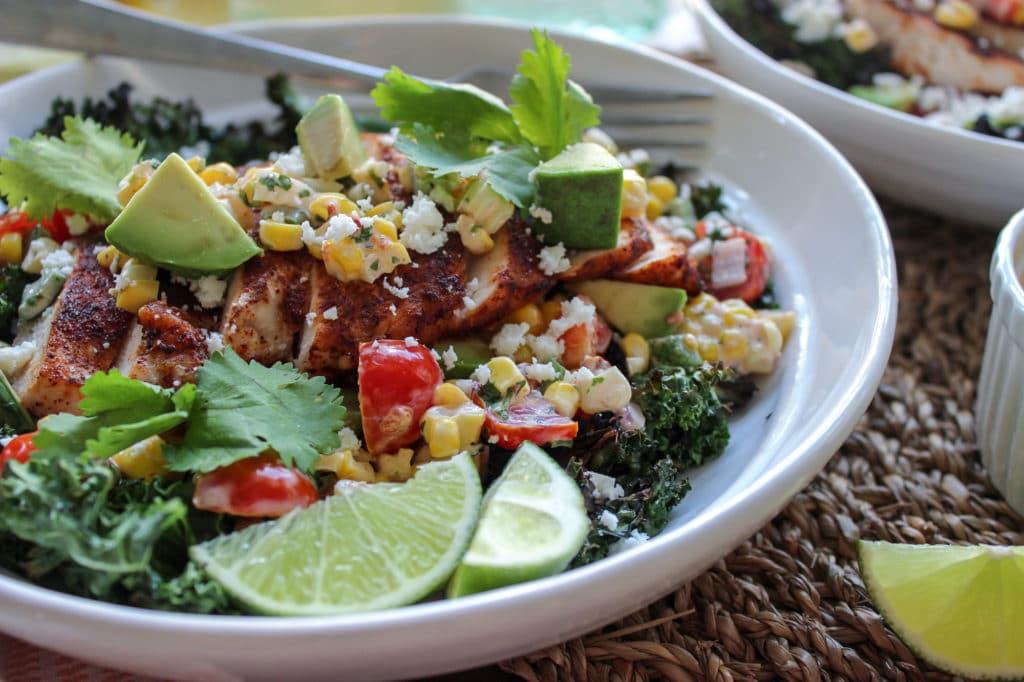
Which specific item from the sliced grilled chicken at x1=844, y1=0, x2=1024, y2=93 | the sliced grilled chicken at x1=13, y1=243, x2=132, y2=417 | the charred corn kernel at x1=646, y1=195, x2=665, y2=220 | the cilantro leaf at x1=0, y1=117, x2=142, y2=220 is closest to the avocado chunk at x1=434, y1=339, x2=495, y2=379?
the sliced grilled chicken at x1=13, y1=243, x2=132, y2=417

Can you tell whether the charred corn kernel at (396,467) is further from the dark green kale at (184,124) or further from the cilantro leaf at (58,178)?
the dark green kale at (184,124)

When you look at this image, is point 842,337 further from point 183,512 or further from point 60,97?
point 60,97

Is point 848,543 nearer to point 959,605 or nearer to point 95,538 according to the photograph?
point 959,605

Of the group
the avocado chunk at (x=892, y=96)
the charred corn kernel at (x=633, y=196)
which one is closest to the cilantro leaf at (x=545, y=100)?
the charred corn kernel at (x=633, y=196)

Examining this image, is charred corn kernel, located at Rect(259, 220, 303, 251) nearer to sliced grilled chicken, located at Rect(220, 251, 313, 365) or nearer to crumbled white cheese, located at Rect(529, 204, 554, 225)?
sliced grilled chicken, located at Rect(220, 251, 313, 365)

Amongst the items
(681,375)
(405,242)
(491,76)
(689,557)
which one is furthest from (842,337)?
(491,76)

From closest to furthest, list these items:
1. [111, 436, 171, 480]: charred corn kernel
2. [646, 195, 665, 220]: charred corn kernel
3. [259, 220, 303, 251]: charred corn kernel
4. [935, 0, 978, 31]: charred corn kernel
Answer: [111, 436, 171, 480]: charred corn kernel → [259, 220, 303, 251]: charred corn kernel → [646, 195, 665, 220]: charred corn kernel → [935, 0, 978, 31]: charred corn kernel

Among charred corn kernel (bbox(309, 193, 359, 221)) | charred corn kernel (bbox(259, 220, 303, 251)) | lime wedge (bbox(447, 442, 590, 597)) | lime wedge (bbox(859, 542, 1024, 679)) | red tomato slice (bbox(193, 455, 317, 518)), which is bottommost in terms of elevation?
lime wedge (bbox(859, 542, 1024, 679))
